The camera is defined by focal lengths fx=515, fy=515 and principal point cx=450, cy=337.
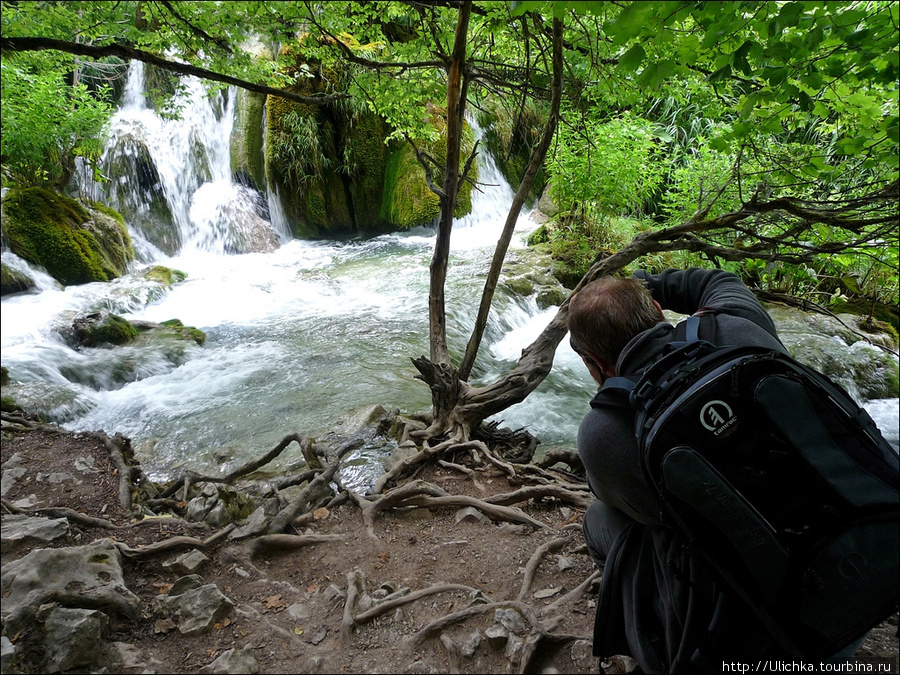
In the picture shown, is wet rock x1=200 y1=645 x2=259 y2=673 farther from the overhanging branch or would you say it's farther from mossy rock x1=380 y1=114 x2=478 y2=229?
mossy rock x1=380 y1=114 x2=478 y2=229

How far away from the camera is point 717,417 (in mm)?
1245

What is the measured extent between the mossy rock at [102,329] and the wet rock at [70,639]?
5471mm

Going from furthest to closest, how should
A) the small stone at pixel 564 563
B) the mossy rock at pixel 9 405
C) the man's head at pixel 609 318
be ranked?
the mossy rock at pixel 9 405 < the small stone at pixel 564 563 < the man's head at pixel 609 318

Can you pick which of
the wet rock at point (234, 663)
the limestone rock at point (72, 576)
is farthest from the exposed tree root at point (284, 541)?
the wet rock at point (234, 663)

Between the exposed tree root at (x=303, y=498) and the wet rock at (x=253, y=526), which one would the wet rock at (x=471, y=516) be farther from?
the wet rock at (x=253, y=526)

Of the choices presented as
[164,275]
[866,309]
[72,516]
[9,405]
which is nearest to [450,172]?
[72,516]

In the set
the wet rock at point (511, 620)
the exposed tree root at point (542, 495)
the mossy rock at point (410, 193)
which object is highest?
the mossy rock at point (410, 193)

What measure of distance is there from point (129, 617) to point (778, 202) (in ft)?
11.2

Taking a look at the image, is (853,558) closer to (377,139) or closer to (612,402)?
(612,402)

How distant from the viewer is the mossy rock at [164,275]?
9633mm

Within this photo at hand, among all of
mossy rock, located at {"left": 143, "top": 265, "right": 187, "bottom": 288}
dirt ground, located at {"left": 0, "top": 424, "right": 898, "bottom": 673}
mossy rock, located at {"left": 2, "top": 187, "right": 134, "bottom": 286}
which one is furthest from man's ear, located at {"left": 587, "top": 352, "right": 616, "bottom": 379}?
mossy rock, located at {"left": 143, "top": 265, "right": 187, "bottom": 288}

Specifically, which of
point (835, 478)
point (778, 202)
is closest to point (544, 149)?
point (778, 202)

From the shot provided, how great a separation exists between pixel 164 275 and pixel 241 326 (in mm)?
2925

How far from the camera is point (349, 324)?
8.23 meters
